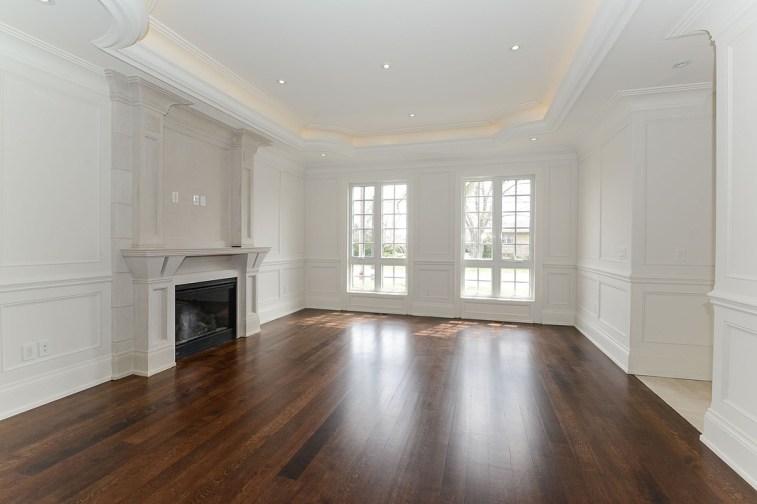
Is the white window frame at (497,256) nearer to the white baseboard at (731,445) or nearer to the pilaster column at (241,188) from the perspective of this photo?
the pilaster column at (241,188)

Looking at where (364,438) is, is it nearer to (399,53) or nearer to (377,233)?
(399,53)

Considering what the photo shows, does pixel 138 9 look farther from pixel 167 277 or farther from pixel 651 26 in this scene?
pixel 651 26

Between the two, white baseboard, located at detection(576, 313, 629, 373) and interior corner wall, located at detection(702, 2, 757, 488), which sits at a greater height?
interior corner wall, located at detection(702, 2, 757, 488)

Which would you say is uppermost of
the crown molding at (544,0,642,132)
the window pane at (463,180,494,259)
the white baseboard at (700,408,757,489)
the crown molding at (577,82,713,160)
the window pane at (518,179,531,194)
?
the crown molding at (544,0,642,132)

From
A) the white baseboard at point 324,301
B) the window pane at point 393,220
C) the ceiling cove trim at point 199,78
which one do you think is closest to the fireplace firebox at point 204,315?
the ceiling cove trim at point 199,78

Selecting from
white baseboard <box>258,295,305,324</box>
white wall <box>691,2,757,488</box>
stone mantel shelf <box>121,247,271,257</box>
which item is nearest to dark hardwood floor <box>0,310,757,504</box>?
white wall <box>691,2,757,488</box>

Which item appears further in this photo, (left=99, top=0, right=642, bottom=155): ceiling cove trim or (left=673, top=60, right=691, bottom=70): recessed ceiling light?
(left=673, top=60, right=691, bottom=70): recessed ceiling light

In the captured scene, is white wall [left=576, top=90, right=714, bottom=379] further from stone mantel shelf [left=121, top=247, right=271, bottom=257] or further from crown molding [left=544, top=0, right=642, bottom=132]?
stone mantel shelf [left=121, top=247, right=271, bottom=257]

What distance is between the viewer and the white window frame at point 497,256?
6352 millimetres

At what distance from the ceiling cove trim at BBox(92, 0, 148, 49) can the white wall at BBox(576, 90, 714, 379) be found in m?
4.44

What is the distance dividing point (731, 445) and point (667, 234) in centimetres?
216

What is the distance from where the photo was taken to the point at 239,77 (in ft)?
13.8

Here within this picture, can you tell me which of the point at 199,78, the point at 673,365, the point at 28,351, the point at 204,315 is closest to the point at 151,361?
the point at 28,351

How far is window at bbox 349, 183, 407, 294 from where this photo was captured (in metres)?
7.03
